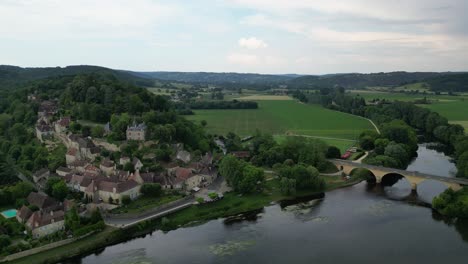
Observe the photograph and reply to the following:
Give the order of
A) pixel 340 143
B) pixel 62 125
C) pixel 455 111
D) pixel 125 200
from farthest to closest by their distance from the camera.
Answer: pixel 455 111
pixel 340 143
pixel 62 125
pixel 125 200

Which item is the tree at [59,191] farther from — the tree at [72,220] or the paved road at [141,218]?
the paved road at [141,218]

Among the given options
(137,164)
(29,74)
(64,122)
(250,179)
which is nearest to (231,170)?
(250,179)

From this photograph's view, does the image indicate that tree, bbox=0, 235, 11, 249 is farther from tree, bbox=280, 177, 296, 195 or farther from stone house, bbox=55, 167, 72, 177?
tree, bbox=280, 177, 296, 195

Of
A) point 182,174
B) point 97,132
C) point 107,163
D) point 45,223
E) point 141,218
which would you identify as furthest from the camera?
point 97,132

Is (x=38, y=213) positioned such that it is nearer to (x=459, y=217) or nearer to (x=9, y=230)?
(x=9, y=230)

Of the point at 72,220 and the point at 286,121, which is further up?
the point at 286,121

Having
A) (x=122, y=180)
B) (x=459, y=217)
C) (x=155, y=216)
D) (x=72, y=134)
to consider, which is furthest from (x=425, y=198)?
(x=72, y=134)

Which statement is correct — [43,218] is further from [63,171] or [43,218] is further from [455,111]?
[455,111]

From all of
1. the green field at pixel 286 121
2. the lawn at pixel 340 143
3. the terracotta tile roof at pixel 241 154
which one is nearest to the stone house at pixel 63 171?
the terracotta tile roof at pixel 241 154
